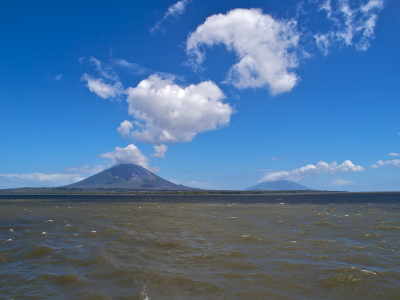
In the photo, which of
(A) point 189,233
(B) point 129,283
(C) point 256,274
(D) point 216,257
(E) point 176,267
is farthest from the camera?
(A) point 189,233

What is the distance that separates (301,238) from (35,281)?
843 inches

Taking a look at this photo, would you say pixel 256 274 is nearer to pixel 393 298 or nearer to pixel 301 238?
pixel 393 298

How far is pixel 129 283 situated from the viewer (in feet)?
40.8

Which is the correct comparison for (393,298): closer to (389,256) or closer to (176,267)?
(389,256)

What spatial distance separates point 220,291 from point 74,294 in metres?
6.87

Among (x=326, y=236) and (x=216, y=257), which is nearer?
(x=216, y=257)

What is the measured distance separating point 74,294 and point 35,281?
3537 millimetres

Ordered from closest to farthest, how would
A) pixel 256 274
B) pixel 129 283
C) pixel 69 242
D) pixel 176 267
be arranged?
pixel 129 283 → pixel 256 274 → pixel 176 267 → pixel 69 242

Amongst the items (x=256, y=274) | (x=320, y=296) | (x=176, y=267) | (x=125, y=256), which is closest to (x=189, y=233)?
(x=125, y=256)

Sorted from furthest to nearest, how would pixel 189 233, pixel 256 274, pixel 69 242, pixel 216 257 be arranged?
pixel 189 233 < pixel 69 242 < pixel 216 257 < pixel 256 274

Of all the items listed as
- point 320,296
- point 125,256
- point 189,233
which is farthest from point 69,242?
point 320,296

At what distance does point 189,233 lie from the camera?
26.8 meters

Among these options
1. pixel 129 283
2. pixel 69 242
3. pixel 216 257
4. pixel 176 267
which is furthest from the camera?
pixel 69 242

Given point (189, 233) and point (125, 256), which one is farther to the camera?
point (189, 233)
